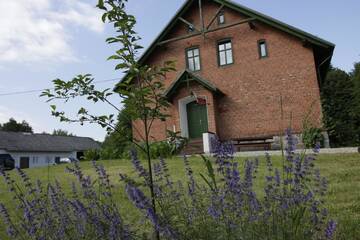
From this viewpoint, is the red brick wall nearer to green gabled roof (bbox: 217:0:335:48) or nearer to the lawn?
green gabled roof (bbox: 217:0:335:48)

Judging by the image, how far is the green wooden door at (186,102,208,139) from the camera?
17.1 meters

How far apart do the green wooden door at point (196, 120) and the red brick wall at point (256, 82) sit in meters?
0.84

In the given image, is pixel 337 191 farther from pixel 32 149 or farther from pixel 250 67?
pixel 32 149

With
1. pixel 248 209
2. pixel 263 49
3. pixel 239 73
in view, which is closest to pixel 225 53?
pixel 239 73

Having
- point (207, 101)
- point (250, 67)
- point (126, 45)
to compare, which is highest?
point (250, 67)

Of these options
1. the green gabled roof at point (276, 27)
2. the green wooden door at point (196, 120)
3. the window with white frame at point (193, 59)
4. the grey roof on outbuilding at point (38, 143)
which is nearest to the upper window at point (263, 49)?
the green gabled roof at point (276, 27)

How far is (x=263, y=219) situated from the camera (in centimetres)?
259

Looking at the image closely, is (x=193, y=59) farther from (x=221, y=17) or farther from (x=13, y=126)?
(x=13, y=126)

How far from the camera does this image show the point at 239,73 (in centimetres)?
1662

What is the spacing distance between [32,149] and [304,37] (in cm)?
3998

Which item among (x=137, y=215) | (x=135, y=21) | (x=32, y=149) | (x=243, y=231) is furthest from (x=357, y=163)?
(x=32, y=149)

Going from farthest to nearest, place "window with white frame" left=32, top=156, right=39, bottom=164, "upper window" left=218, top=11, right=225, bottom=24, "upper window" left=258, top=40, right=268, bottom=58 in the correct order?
1. "window with white frame" left=32, top=156, right=39, bottom=164
2. "upper window" left=218, top=11, right=225, bottom=24
3. "upper window" left=258, top=40, right=268, bottom=58

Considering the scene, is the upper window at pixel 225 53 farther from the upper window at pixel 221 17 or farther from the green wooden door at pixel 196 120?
the green wooden door at pixel 196 120

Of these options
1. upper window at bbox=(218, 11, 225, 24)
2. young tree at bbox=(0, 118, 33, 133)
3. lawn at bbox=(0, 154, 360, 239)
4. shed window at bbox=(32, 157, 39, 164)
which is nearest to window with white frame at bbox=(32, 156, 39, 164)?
shed window at bbox=(32, 157, 39, 164)
